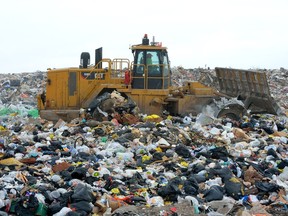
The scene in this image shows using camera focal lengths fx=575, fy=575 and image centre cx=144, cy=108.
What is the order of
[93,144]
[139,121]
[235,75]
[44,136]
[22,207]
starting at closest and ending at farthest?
[22,207] → [93,144] → [44,136] → [139,121] → [235,75]

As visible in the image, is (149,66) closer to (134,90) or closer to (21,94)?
(134,90)

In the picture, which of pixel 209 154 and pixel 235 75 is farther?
pixel 235 75

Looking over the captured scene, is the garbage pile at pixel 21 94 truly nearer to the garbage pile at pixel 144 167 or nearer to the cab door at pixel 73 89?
the cab door at pixel 73 89

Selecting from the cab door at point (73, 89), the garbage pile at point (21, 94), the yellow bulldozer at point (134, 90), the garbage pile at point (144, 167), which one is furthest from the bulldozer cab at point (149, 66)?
the garbage pile at point (21, 94)

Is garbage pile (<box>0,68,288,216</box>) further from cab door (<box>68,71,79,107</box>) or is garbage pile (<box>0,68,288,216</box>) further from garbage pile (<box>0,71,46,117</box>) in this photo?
garbage pile (<box>0,71,46,117</box>)

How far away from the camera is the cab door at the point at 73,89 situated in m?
14.1

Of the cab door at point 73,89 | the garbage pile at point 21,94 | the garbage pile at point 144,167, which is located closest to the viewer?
the garbage pile at point 144,167

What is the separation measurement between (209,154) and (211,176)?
146 cm

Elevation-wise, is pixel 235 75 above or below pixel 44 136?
above

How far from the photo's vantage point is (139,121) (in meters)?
13.0

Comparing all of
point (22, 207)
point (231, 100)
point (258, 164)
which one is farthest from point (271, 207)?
point (231, 100)

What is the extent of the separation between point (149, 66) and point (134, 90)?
26.7 inches

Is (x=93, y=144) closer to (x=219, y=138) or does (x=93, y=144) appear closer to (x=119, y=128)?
(x=119, y=128)

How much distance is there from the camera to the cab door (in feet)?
46.2
